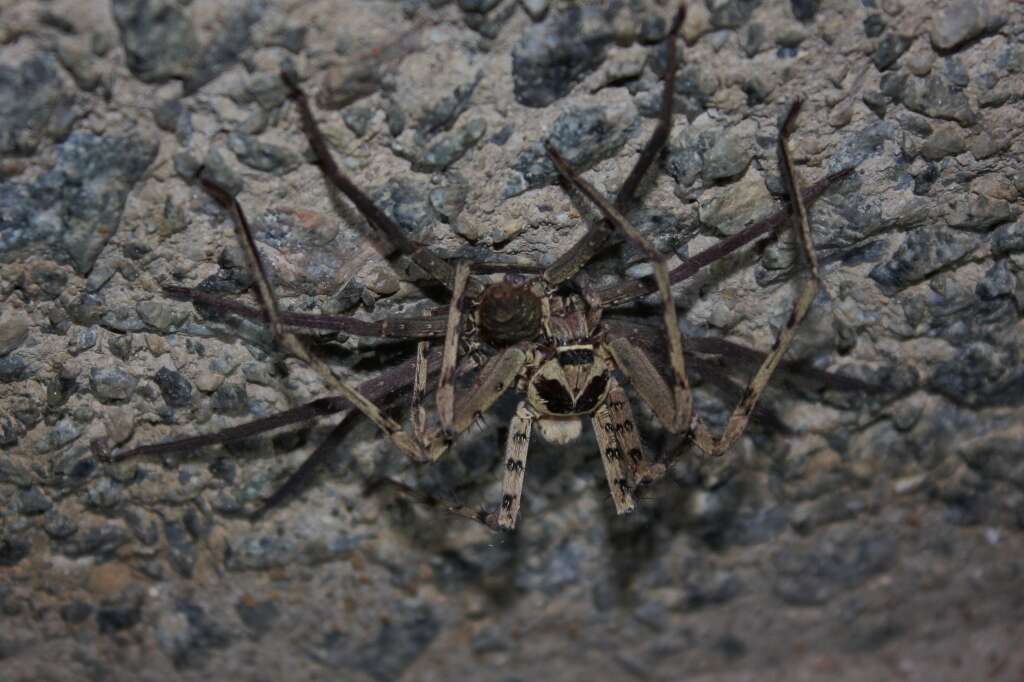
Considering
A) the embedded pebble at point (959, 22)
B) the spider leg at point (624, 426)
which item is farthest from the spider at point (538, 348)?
the embedded pebble at point (959, 22)

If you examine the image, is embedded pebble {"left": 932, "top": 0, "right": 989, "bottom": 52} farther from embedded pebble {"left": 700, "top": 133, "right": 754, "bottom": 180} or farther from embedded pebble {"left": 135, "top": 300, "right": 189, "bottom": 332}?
embedded pebble {"left": 135, "top": 300, "right": 189, "bottom": 332}

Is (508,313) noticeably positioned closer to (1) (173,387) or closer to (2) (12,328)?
(1) (173,387)

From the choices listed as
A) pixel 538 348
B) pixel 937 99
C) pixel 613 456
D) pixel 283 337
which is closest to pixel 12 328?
pixel 283 337

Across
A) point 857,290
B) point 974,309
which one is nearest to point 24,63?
point 857,290

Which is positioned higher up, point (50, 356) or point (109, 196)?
point (109, 196)

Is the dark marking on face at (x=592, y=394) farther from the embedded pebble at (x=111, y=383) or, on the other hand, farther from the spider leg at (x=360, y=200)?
the embedded pebble at (x=111, y=383)

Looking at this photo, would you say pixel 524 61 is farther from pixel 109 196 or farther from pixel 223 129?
pixel 109 196

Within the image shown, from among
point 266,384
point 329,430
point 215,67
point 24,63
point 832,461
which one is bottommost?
point 832,461

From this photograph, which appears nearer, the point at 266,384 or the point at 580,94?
the point at 580,94

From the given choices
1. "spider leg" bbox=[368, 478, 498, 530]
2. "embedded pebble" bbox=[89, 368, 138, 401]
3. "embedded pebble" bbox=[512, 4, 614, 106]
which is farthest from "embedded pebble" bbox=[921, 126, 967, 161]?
"embedded pebble" bbox=[89, 368, 138, 401]
